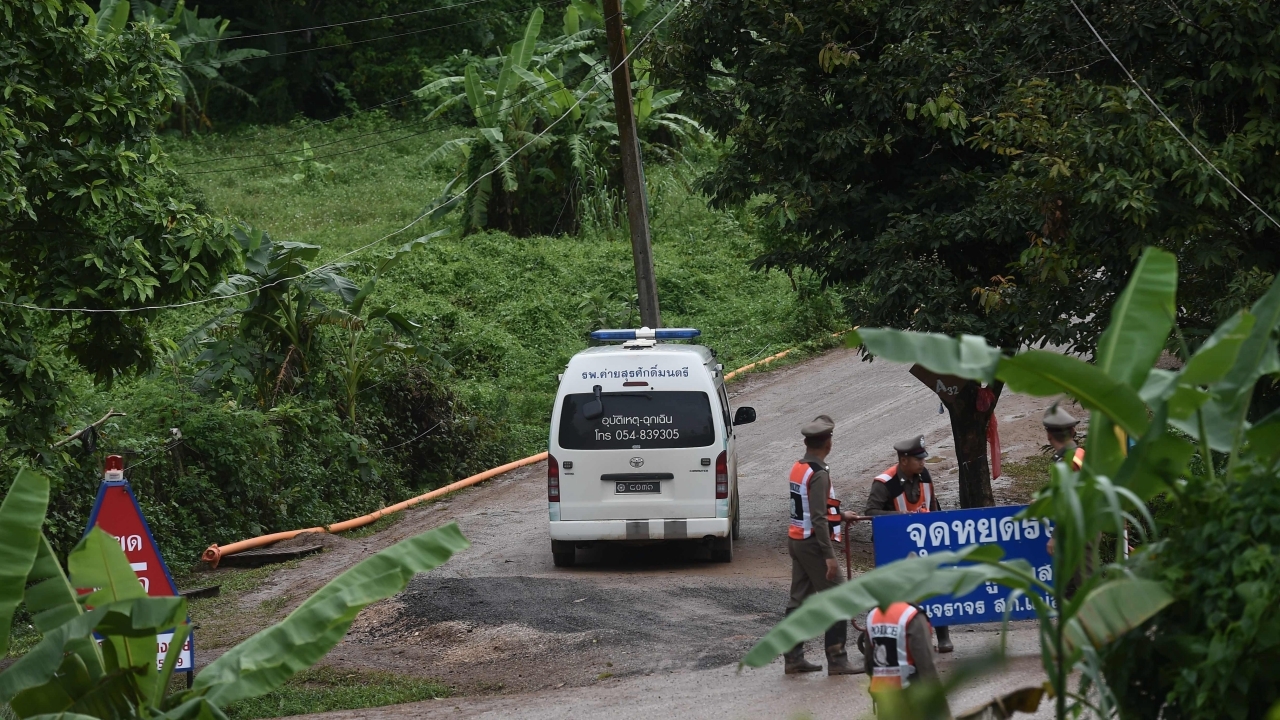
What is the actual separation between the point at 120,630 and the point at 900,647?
3669 mm

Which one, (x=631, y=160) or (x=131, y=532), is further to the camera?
(x=631, y=160)

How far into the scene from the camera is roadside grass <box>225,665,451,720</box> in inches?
344

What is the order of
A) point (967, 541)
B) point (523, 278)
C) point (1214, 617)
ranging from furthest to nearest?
point (523, 278) < point (967, 541) < point (1214, 617)

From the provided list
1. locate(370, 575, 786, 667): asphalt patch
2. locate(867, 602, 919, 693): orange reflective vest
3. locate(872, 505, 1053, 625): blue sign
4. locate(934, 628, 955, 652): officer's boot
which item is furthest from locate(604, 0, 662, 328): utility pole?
locate(867, 602, 919, 693): orange reflective vest

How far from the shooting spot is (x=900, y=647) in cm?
620

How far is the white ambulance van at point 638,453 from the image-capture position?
12.0 m

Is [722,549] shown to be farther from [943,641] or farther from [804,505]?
[804,505]

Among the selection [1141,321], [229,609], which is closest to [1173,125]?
[1141,321]

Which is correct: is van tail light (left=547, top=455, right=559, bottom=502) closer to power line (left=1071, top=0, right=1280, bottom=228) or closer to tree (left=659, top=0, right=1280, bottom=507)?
tree (left=659, top=0, right=1280, bottom=507)

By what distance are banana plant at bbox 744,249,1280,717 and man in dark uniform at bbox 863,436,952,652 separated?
402 centimetres

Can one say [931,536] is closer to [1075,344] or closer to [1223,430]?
[1223,430]

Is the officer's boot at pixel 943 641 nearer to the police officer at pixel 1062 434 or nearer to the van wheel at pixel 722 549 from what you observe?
the police officer at pixel 1062 434

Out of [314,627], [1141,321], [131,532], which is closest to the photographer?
[1141,321]

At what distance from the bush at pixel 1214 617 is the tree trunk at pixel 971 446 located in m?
8.45
